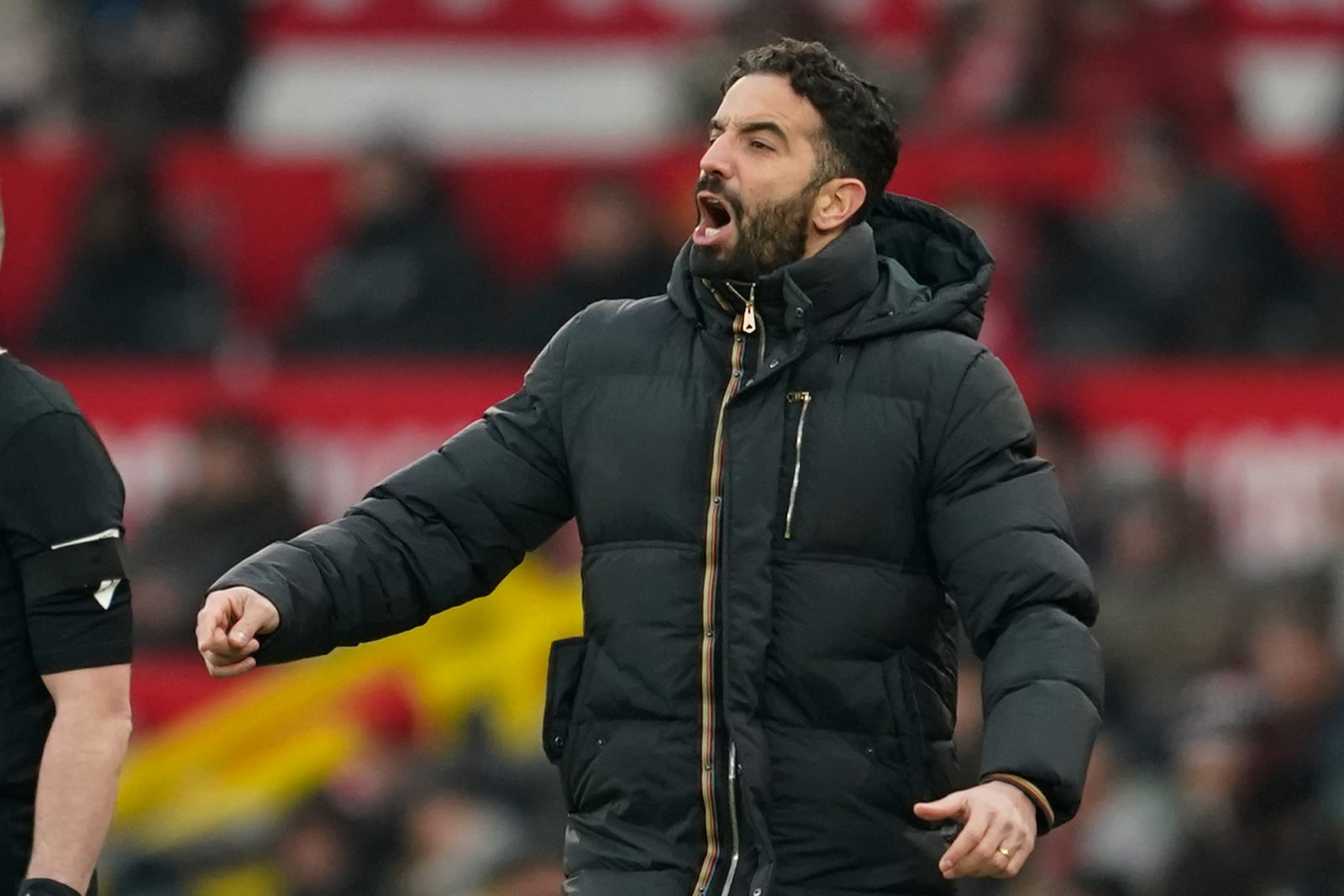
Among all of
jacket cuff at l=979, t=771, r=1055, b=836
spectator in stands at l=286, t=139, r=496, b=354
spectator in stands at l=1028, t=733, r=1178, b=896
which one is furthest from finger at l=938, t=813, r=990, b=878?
spectator in stands at l=286, t=139, r=496, b=354

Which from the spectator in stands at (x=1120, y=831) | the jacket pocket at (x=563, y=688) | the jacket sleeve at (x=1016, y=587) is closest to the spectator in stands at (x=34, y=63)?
the spectator in stands at (x=1120, y=831)

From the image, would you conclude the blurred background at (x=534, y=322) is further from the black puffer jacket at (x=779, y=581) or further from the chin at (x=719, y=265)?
the chin at (x=719, y=265)

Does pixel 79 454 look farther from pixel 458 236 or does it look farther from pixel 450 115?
pixel 450 115

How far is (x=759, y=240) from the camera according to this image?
488 cm

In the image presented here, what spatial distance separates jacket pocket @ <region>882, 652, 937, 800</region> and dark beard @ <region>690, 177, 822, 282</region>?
2.31 feet

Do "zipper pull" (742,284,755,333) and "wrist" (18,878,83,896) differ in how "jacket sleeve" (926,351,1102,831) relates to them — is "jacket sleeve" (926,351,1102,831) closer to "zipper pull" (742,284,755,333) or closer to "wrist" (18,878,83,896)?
"zipper pull" (742,284,755,333)

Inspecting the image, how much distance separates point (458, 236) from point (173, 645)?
2.28m

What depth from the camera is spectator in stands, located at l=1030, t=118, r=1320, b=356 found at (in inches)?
435

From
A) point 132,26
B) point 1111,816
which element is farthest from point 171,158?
point 1111,816

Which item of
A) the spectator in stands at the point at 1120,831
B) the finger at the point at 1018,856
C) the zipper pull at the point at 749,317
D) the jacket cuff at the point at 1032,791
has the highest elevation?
→ the zipper pull at the point at 749,317

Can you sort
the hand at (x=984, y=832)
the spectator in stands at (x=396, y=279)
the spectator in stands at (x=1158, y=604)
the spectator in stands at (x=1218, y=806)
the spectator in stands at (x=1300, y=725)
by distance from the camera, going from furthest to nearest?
the spectator in stands at (x=396, y=279)
the spectator in stands at (x=1158, y=604)
the spectator in stands at (x=1300, y=725)
the spectator in stands at (x=1218, y=806)
the hand at (x=984, y=832)

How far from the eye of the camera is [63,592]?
481cm

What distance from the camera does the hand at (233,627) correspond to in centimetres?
456

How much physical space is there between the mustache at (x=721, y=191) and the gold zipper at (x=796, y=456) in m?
0.32
